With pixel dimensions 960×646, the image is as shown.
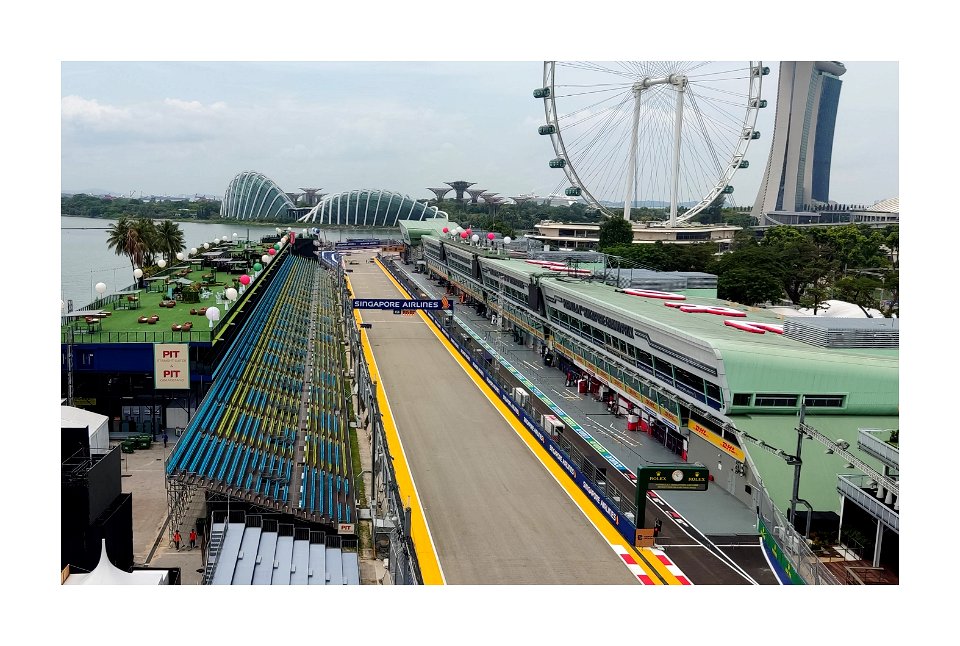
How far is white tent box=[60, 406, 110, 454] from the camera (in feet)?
63.1

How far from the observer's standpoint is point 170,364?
102 feet

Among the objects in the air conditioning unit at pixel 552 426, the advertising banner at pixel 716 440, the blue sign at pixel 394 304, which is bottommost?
the air conditioning unit at pixel 552 426

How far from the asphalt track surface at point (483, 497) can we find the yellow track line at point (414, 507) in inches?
7.2

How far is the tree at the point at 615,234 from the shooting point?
110 meters

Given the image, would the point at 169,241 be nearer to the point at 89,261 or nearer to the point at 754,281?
the point at 89,261

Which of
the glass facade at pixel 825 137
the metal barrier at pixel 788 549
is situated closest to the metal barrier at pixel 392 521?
the metal barrier at pixel 788 549

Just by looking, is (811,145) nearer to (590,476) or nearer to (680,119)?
(680,119)

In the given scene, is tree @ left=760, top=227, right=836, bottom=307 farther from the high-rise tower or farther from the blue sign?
the high-rise tower

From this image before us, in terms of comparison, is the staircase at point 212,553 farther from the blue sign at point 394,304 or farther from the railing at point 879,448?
the blue sign at point 394,304

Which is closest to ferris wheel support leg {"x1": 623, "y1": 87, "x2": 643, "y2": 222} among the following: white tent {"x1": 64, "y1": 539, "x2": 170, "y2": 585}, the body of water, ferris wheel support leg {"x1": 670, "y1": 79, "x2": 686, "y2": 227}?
ferris wheel support leg {"x1": 670, "y1": 79, "x2": 686, "y2": 227}

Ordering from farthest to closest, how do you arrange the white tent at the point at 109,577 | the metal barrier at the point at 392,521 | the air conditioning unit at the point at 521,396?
the air conditioning unit at the point at 521,396, the metal barrier at the point at 392,521, the white tent at the point at 109,577

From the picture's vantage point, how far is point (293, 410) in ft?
105

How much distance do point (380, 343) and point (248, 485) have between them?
3644cm

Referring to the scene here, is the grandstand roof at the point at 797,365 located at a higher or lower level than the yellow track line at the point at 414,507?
higher
